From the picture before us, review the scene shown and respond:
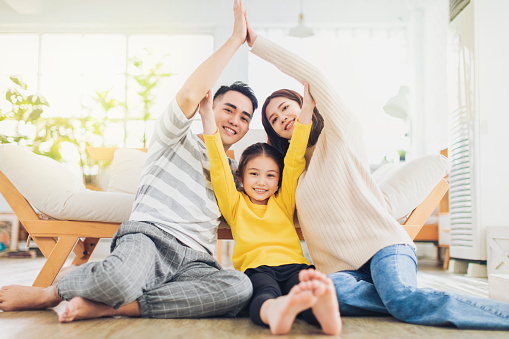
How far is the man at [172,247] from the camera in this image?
105 centimetres

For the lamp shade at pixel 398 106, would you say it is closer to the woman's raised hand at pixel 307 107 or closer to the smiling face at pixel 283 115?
the smiling face at pixel 283 115

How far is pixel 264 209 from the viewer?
1.43m

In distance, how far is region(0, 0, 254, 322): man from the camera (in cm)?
105

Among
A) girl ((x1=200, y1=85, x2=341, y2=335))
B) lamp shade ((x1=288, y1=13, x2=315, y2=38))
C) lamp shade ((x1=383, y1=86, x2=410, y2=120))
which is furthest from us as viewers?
lamp shade ((x1=383, y1=86, x2=410, y2=120))

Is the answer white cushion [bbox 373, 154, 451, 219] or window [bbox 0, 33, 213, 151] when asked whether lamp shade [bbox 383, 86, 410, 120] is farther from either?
white cushion [bbox 373, 154, 451, 219]

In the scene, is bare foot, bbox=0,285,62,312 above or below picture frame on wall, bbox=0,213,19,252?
above

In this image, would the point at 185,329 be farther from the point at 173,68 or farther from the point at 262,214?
the point at 173,68

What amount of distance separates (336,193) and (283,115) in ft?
1.24

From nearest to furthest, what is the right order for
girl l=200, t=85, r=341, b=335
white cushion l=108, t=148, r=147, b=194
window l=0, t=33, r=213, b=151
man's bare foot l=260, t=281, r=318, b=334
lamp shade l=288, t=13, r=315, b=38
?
man's bare foot l=260, t=281, r=318, b=334
girl l=200, t=85, r=341, b=335
white cushion l=108, t=148, r=147, b=194
lamp shade l=288, t=13, r=315, b=38
window l=0, t=33, r=213, b=151

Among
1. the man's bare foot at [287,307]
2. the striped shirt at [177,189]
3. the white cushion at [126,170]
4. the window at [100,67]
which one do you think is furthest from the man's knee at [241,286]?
the window at [100,67]

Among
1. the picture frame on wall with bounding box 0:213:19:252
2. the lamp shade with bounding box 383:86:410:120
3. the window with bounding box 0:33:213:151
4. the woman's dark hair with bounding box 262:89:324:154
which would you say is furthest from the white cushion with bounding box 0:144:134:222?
the lamp shade with bounding box 383:86:410:120

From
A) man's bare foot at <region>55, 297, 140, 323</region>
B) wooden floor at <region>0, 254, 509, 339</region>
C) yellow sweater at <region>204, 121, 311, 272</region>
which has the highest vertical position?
yellow sweater at <region>204, 121, 311, 272</region>

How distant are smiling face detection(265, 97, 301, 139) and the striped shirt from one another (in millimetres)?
298

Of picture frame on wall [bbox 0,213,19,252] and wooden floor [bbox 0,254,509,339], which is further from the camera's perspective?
picture frame on wall [bbox 0,213,19,252]
